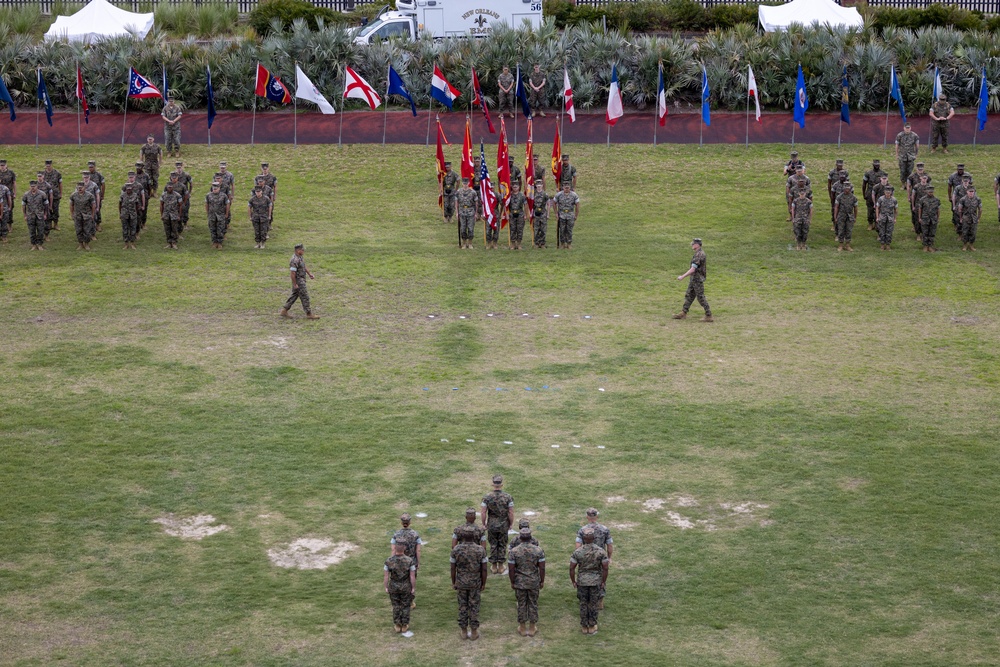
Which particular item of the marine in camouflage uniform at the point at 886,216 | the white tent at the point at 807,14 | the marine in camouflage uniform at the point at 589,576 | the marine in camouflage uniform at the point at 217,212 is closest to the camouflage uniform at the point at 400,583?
the marine in camouflage uniform at the point at 589,576

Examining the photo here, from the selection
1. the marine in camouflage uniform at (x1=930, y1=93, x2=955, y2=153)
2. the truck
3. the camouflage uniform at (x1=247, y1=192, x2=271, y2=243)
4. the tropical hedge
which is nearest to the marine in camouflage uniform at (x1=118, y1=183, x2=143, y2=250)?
the camouflage uniform at (x1=247, y1=192, x2=271, y2=243)

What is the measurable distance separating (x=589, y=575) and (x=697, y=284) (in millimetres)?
12421

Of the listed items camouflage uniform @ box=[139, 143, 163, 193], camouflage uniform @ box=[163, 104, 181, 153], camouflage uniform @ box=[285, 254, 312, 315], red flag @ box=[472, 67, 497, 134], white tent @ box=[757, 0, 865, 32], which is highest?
white tent @ box=[757, 0, 865, 32]

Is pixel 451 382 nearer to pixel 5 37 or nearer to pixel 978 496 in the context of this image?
pixel 978 496

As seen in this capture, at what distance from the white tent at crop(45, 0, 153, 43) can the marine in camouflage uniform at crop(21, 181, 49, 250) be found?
1752cm

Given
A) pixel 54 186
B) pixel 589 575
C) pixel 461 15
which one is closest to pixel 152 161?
pixel 54 186

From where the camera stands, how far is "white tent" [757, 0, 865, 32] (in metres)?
48.2

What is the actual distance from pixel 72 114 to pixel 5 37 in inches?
187

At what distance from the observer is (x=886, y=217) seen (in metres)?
30.9

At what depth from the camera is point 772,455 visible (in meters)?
19.1

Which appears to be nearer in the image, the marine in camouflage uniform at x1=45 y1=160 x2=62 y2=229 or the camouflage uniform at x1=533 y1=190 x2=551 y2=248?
the camouflage uniform at x1=533 y1=190 x2=551 y2=248

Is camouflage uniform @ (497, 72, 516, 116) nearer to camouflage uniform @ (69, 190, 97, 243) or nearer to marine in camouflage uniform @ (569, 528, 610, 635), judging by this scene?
camouflage uniform @ (69, 190, 97, 243)

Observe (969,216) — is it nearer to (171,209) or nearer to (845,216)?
(845,216)

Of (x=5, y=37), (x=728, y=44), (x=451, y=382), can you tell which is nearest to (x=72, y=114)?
(x=5, y=37)
